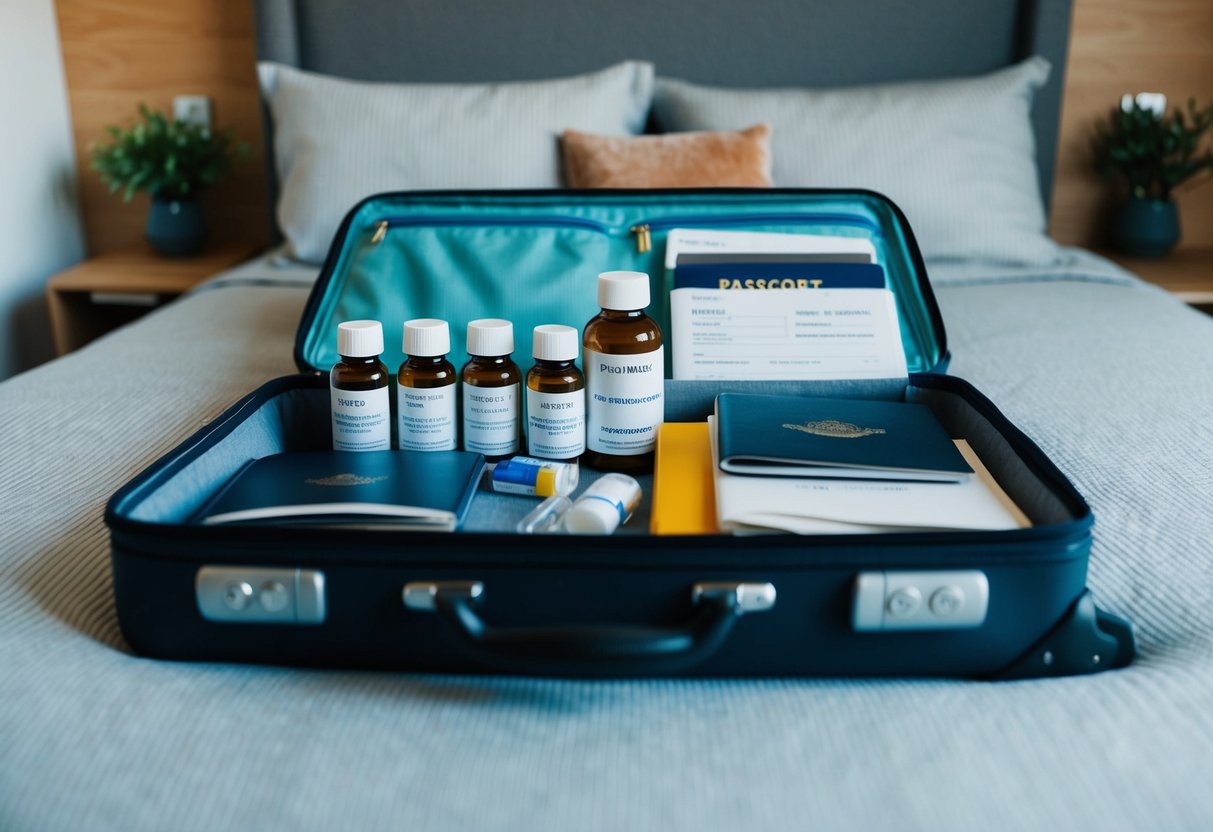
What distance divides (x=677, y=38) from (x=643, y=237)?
98 centimetres

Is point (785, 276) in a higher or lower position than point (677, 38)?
lower

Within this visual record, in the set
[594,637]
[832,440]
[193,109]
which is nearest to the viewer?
[594,637]

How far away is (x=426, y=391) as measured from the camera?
86 centimetres

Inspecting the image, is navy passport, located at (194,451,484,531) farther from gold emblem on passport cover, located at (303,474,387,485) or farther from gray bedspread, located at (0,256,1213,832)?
gray bedspread, located at (0,256,1213,832)

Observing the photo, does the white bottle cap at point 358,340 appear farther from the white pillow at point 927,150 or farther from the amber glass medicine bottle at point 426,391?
the white pillow at point 927,150

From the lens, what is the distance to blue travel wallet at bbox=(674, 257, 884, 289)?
1055mm

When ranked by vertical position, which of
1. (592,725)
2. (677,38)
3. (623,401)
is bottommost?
(592,725)

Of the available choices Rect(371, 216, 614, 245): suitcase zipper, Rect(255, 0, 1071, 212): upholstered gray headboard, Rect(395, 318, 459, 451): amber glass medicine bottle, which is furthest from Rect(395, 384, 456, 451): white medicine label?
Rect(255, 0, 1071, 212): upholstered gray headboard

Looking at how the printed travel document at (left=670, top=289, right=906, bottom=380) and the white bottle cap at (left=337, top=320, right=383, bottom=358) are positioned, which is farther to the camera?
the printed travel document at (left=670, top=289, right=906, bottom=380)

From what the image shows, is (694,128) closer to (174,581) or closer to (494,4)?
(494,4)

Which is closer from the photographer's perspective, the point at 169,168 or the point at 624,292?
the point at 624,292

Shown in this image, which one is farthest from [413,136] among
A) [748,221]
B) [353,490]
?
[353,490]

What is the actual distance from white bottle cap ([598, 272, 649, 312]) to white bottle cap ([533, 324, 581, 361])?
0.04 m

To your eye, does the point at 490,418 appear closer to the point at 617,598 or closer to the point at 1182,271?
the point at 617,598
